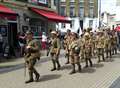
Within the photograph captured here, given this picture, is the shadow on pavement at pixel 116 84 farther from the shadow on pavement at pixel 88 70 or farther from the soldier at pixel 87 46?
the soldier at pixel 87 46

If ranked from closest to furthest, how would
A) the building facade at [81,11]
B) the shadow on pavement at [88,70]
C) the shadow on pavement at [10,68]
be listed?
the shadow on pavement at [88,70], the shadow on pavement at [10,68], the building facade at [81,11]

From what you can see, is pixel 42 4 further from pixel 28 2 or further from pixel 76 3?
pixel 76 3

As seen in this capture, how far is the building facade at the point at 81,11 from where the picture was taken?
67.1 m

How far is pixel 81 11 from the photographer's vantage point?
67688 millimetres

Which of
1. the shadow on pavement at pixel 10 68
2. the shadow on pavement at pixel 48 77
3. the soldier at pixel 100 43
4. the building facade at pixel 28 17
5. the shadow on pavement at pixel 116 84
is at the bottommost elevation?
the shadow on pavement at pixel 10 68

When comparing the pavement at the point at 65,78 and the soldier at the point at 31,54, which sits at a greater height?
the soldier at the point at 31,54

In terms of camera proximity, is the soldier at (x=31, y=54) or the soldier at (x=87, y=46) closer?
the soldier at (x=31, y=54)

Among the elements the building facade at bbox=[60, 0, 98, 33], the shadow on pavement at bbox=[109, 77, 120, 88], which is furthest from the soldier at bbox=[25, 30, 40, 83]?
the building facade at bbox=[60, 0, 98, 33]

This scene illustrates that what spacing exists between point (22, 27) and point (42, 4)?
17.4 feet

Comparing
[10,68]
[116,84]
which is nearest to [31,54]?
[116,84]

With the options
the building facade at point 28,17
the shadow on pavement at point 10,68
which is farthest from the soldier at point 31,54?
the building facade at point 28,17

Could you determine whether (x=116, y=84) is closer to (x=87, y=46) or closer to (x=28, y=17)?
(x=87, y=46)

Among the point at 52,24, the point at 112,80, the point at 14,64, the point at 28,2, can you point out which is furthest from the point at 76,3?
the point at 112,80

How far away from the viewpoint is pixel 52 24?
114ft
